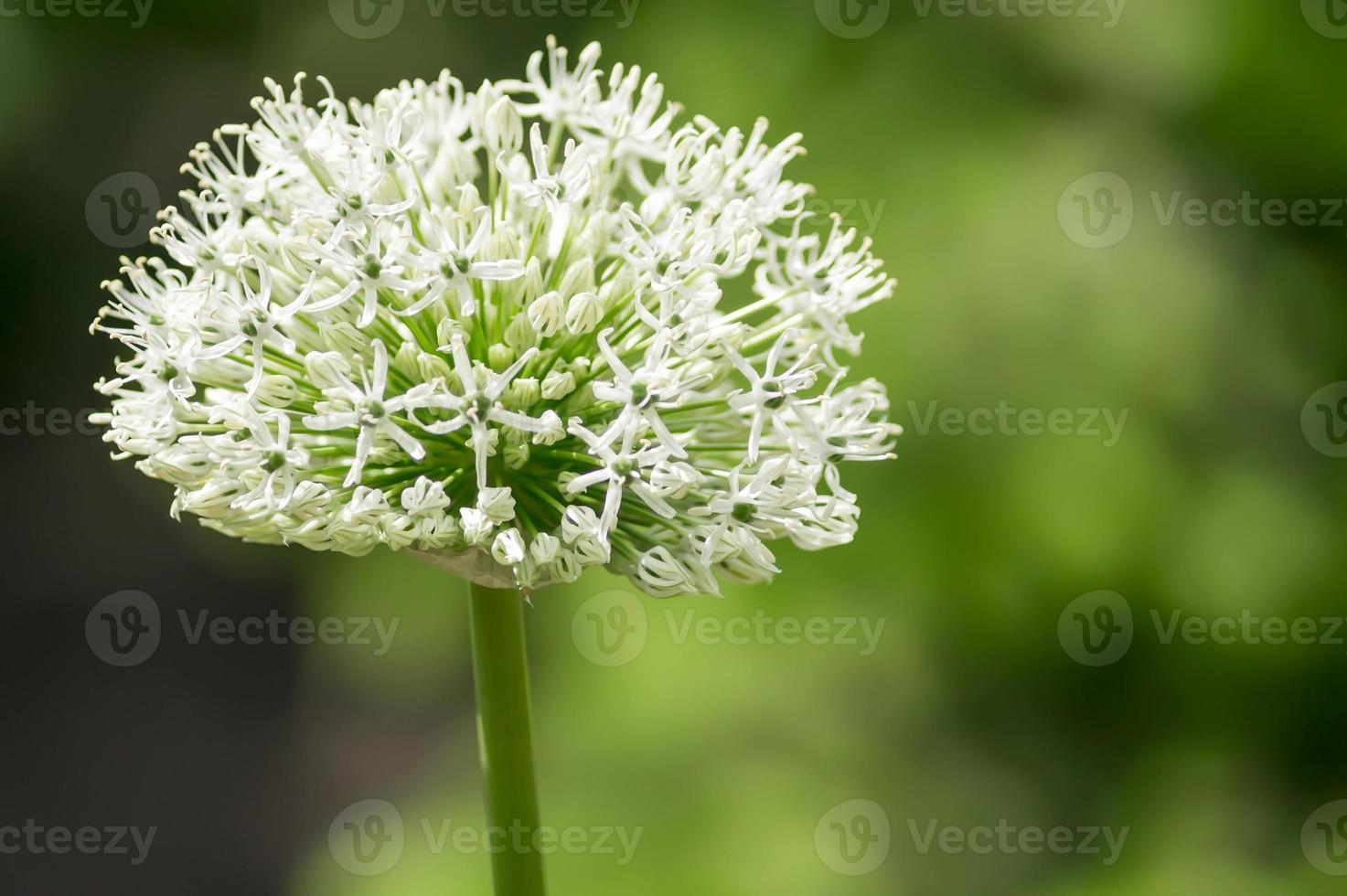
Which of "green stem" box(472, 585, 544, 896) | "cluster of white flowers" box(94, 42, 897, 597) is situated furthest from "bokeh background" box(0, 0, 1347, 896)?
"green stem" box(472, 585, 544, 896)

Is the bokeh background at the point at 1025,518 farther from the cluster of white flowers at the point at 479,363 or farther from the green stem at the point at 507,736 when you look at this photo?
the green stem at the point at 507,736

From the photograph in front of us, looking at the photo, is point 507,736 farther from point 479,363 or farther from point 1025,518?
point 1025,518

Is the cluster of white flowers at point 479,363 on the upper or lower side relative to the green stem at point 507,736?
upper

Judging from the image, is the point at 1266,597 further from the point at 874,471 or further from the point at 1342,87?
the point at 1342,87

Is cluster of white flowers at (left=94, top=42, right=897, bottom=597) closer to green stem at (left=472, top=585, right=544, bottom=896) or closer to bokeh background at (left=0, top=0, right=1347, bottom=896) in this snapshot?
green stem at (left=472, top=585, right=544, bottom=896)

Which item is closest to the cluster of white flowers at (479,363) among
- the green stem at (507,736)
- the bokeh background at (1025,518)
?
the green stem at (507,736)

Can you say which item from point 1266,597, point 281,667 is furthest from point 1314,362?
point 281,667
